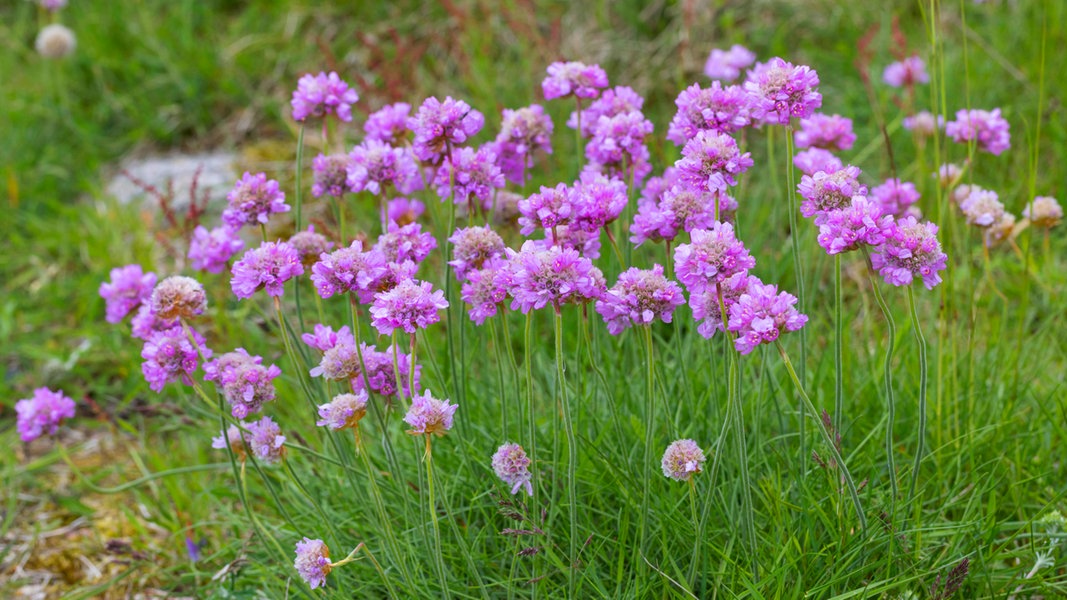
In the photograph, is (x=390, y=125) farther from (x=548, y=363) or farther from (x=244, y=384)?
(x=548, y=363)

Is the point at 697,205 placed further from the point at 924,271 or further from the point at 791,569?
the point at 791,569

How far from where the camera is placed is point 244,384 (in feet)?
5.85

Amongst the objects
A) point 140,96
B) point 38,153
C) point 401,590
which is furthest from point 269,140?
point 401,590

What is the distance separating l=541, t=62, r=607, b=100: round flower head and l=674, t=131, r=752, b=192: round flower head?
545 mm

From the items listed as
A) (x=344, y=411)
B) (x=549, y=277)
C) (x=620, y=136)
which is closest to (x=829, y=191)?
(x=549, y=277)

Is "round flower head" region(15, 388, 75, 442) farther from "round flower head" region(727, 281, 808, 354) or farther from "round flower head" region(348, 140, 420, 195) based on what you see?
"round flower head" region(727, 281, 808, 354)

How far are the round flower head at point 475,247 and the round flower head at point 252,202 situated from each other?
16.3 inches

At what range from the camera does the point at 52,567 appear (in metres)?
2.72

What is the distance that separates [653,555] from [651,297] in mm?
665

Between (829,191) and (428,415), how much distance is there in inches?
27.6

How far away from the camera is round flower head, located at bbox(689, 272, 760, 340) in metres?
1.52

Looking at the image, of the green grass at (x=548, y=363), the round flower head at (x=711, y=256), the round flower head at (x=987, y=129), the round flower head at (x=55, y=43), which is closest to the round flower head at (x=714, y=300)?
the round flower head at (x=711, y=256)

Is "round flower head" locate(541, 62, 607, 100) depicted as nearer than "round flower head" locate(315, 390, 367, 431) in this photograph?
No

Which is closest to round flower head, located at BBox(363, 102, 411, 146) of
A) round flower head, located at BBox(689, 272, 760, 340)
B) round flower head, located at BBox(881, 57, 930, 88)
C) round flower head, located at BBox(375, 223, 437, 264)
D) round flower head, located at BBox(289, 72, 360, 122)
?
round flower head, located at BBox(289, 72, 360, 122)
